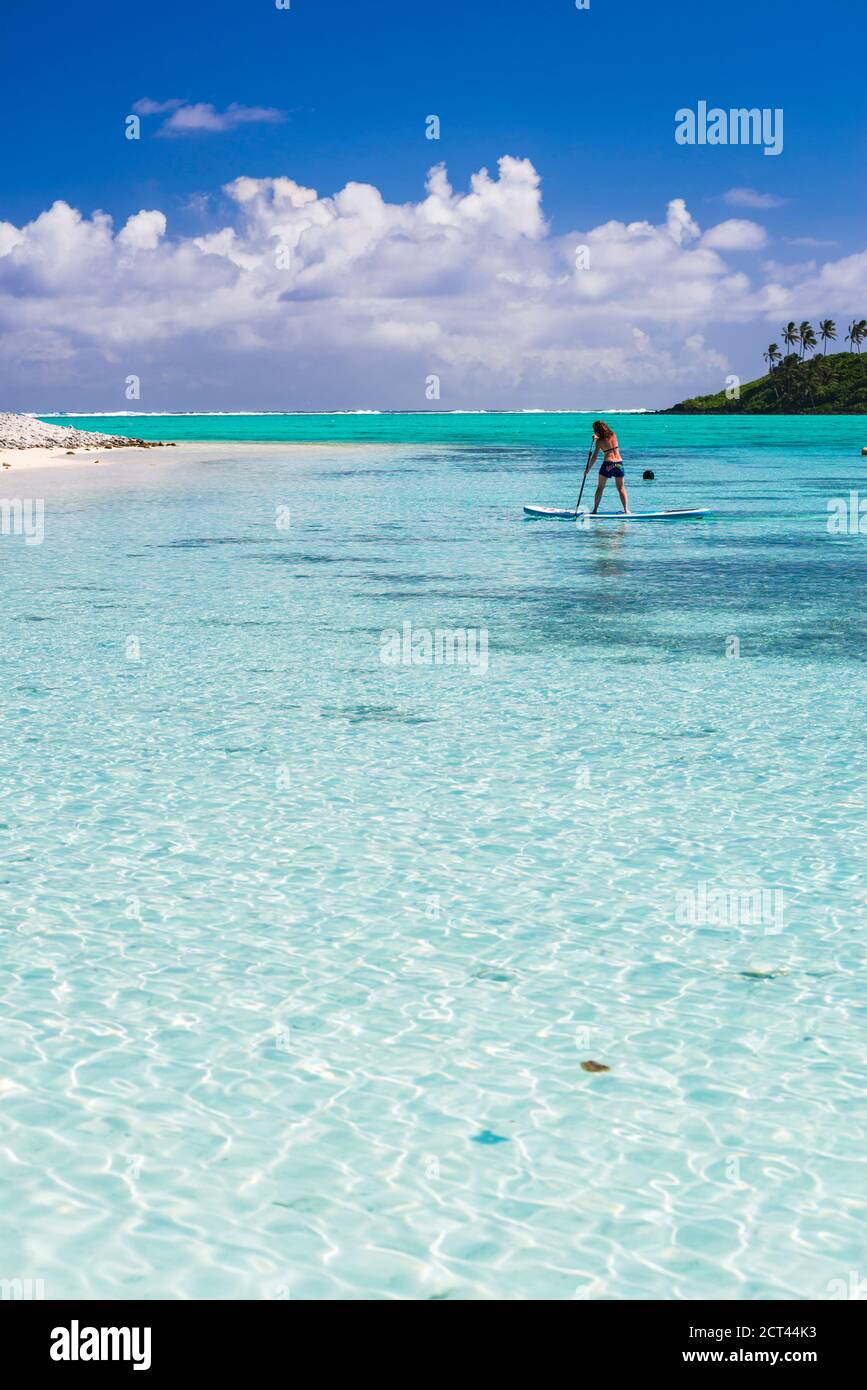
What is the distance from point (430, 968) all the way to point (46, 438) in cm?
7562

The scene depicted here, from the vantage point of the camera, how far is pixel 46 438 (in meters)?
78.0

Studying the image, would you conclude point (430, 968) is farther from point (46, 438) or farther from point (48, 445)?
point (46, 438)

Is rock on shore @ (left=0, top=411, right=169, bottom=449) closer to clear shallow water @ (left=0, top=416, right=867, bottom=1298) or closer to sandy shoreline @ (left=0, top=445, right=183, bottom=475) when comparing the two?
sandy shoreline @ (left=0, top=445, right=183, bottom=475)

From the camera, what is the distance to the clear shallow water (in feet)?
16.6

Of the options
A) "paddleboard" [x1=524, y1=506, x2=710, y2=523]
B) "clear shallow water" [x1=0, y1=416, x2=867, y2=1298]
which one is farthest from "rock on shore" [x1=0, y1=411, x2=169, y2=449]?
"clear shallow water" [x1=0, y1=416, x2=867, y2=1298]

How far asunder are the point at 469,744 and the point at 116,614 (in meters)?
8.75

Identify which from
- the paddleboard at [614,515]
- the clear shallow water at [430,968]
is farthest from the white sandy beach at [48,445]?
the clear shallow water at [430,968]

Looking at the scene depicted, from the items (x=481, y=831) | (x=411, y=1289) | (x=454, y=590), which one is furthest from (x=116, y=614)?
(x=411, y=1289)

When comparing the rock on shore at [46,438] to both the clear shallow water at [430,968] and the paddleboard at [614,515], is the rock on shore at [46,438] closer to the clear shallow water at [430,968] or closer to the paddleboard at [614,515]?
the paddleboard at [614,515]

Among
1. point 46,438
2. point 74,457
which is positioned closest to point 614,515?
point 74,457

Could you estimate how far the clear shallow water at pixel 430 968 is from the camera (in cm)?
506

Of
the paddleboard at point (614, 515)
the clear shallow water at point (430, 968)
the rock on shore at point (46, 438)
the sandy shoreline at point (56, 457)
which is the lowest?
the clear shallow water at point (430, 968)

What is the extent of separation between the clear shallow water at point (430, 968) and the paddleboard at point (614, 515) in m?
15.3
